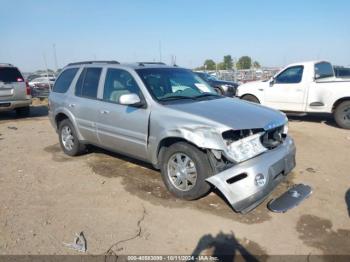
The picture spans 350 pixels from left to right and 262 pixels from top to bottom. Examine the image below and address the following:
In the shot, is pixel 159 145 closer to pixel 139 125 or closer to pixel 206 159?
pixel 139 125

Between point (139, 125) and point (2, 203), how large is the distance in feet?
7.05

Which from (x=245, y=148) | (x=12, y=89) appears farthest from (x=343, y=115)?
(x=12, y=89)

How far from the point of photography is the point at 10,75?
11.7 meters

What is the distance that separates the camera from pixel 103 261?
332 cm

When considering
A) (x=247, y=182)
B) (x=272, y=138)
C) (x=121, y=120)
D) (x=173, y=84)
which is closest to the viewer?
(x=247, y=182)

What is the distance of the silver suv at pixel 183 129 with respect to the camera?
404cm

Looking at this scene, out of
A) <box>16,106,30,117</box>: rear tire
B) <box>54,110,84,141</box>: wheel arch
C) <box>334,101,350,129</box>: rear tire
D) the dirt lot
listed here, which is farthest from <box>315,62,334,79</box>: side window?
<box>16,106,30,117</box>: rear tire

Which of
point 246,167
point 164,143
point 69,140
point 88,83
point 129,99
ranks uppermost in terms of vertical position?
point 88,83

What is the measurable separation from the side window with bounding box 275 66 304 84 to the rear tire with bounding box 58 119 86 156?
6416 millimetres

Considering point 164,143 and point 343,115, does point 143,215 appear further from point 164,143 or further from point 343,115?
point 343,115

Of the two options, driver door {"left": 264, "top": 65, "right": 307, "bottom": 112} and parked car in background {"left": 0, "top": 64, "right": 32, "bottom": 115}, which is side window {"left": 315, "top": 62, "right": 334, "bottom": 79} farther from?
parked car in background {"left": 0, "top": 64, "right": 32, "bottom": 115}

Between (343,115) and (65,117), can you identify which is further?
(343,115)

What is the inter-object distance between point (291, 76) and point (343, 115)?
72.6 inches

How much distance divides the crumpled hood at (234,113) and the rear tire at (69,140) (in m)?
2.62
